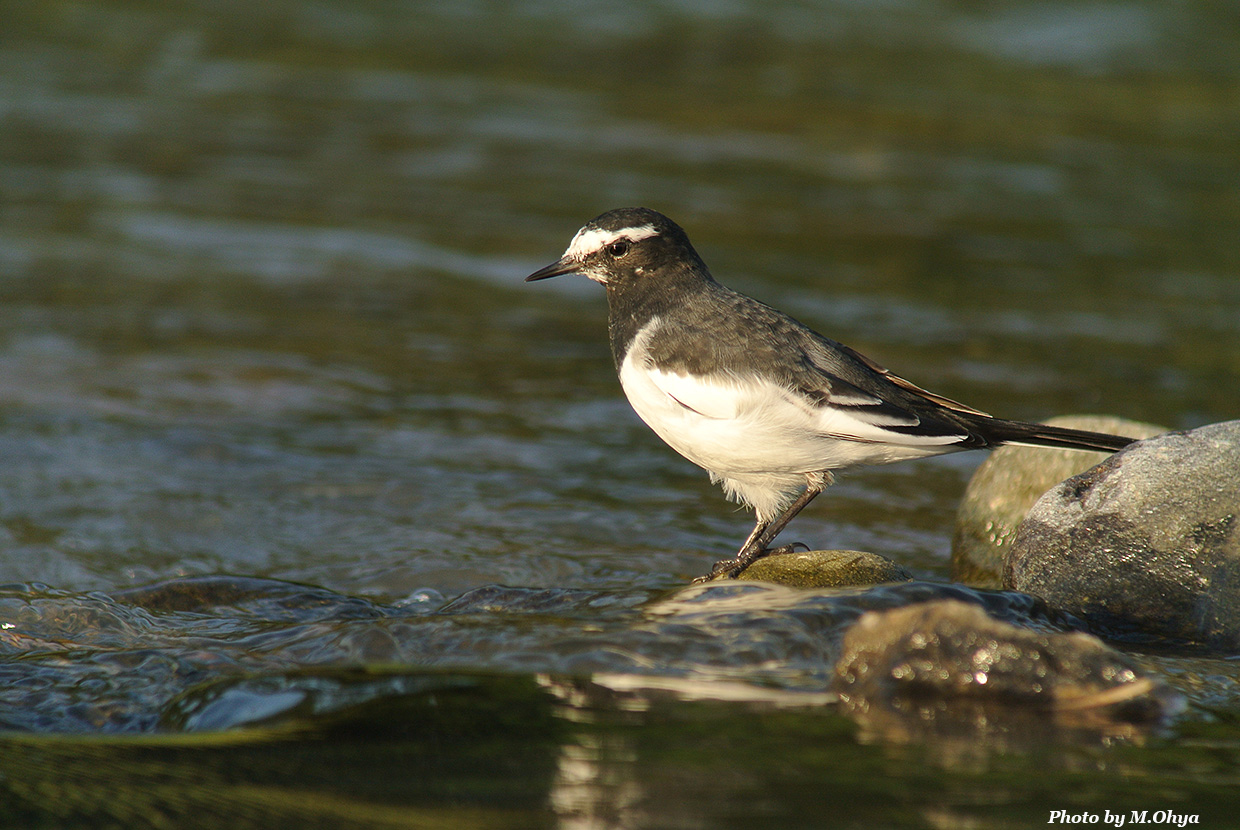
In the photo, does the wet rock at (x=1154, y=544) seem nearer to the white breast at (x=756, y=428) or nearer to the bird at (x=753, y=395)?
the bird at (x=753, y=395)

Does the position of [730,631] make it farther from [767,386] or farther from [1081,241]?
[1081,241]

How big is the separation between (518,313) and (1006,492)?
5.94 meters

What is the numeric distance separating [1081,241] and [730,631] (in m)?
10.9

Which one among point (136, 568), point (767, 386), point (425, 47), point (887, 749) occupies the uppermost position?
point (425, 47)

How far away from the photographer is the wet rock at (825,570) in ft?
17.0

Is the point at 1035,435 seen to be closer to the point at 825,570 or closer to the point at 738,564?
the point at 825,570

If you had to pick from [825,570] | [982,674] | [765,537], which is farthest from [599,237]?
[982,674]

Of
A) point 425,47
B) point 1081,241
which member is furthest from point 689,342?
point 425,47

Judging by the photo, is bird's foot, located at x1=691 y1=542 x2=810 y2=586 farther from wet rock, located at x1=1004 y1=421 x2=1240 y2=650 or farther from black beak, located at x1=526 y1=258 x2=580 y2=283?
black beak, located at x1=526 y1=258 x2=580 y2=283

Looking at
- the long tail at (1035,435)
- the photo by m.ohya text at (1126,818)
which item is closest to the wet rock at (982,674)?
the photo by m.ohya text at (1126,818)

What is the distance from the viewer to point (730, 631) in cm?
443

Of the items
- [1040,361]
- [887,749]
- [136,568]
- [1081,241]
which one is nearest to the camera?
[887,749]

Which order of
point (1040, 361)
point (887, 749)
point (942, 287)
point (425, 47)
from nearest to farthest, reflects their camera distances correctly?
1. point (887, 749)
2. point (1040, 361)
3. point (942, 287)
4. point (425, 47)

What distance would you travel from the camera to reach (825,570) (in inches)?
206
